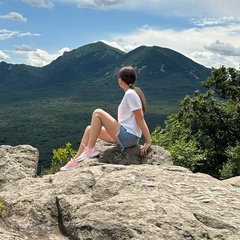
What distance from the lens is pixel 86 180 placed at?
21.6ft

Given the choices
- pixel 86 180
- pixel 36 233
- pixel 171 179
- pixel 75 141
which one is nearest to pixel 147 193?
pixel 171 179

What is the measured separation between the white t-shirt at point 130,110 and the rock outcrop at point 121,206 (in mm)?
1597

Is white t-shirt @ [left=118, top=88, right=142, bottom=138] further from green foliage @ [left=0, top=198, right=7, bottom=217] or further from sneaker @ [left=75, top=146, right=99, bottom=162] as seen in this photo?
green foliage @ [left=0, top=198, right=7, bottom=217]

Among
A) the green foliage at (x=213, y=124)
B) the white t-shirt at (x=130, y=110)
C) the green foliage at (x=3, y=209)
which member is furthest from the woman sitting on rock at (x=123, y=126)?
the green foliage at (x=213, y=124)

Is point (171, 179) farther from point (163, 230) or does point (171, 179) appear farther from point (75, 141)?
point (75, 141)

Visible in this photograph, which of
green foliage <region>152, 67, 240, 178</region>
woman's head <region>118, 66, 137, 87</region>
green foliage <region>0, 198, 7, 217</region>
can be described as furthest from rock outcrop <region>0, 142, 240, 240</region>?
green foliage <region>152, 67, 240, 178</region>

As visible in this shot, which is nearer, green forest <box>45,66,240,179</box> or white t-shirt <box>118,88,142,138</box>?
white t-shirt <box>118,88,142,138</box>

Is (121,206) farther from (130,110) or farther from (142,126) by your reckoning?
(130,110)

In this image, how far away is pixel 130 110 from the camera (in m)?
8.62

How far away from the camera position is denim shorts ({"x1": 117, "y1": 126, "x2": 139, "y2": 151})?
866cm

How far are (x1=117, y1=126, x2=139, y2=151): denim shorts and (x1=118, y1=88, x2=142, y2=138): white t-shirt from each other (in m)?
0.08

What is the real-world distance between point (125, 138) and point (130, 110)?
2.31 feet

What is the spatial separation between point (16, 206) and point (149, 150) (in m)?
4.09

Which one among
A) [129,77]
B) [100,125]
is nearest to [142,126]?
[100,125]
